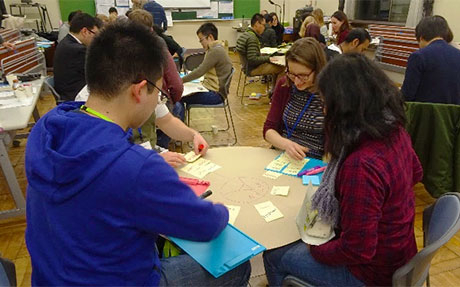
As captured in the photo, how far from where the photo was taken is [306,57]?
186 centimetres

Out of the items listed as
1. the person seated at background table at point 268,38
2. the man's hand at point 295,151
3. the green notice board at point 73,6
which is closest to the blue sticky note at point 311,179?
the man's hand at point 295,151

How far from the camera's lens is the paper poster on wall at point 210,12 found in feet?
32.5

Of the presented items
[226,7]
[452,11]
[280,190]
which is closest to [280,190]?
[280,190]

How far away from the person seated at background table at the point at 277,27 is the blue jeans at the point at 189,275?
6533 mm

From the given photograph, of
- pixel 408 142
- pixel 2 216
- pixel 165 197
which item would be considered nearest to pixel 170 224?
pixel 165 197

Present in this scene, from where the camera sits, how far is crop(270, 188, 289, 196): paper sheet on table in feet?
4.89

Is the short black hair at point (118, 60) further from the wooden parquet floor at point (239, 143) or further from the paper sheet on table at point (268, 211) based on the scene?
the wooden parquet floor at point (239, 143)

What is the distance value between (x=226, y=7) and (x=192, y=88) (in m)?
7.02

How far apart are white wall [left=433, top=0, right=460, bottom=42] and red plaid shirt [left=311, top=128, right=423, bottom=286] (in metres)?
5.74

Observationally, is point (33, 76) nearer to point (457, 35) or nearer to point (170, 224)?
point (170, 224)

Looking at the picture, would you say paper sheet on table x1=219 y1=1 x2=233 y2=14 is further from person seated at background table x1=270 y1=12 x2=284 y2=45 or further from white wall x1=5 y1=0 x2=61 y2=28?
white wall x1=5 y1=0 x2=61 y2=28

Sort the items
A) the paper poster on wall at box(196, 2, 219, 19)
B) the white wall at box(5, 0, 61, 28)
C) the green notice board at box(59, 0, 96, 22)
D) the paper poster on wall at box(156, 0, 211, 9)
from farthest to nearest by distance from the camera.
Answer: the paper poster on wall at box(196, 2, 219, 19), the paper poster on wall at box(156, 0, 211, 9), the green notice board at box(59, 0, 96, 22), the white wall at box(5, 0, 61, 28)

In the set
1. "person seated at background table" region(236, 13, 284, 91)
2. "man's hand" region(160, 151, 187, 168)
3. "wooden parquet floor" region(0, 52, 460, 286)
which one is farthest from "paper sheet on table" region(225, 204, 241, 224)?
"person seated at background table" region(236, 13, 284, 91)

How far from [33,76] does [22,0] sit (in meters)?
5.66
